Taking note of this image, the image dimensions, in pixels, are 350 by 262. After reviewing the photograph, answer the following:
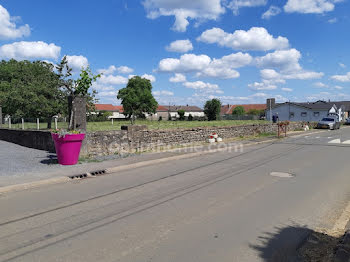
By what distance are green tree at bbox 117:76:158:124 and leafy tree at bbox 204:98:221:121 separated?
15.9m

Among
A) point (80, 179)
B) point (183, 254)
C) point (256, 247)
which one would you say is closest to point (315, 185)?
point (256, 247)

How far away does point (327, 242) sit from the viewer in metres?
3.69

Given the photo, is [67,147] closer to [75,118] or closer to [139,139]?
[75,118]

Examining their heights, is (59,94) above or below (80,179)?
above

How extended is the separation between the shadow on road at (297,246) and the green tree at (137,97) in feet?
231

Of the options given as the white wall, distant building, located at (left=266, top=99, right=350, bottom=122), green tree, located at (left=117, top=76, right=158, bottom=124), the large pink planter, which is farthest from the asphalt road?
green tree, located at (left=117, top=76, right=158, bottom=124)

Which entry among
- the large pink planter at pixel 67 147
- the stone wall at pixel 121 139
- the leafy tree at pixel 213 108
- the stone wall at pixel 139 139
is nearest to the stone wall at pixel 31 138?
the stone wall at pixel 121 139

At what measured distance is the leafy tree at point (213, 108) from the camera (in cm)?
6931

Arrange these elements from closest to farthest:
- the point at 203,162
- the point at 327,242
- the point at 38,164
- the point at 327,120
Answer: the point at 327,242 → the point at 38,164 → the point at 203,162 → the point at 327,120

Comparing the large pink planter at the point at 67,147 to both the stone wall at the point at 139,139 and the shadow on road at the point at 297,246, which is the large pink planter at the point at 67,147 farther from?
the shadow on road at the point at 297,246

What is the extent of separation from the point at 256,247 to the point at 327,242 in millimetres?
1003

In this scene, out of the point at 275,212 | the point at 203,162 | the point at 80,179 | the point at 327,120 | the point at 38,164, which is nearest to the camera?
the point at 275,212

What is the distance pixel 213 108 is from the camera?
2739 inches

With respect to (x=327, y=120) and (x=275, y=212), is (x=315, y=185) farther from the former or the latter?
(x=327, y=120)
